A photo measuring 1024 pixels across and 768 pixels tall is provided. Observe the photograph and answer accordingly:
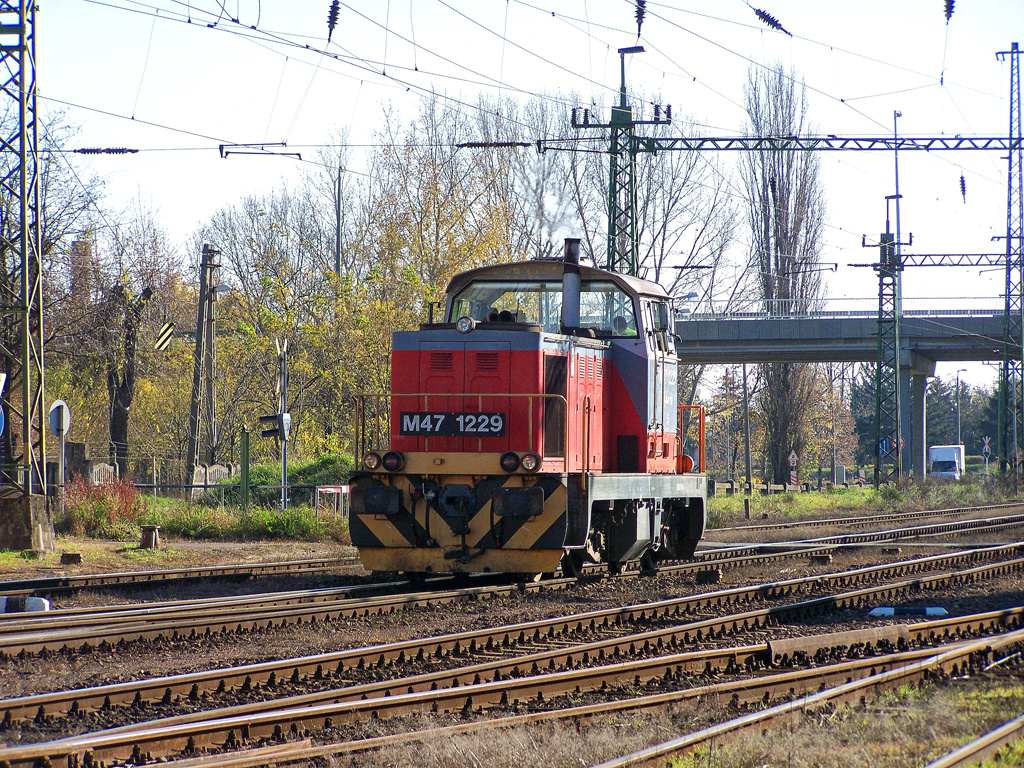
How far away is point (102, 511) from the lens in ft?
57.7

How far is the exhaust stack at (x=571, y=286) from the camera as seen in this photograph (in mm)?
11383

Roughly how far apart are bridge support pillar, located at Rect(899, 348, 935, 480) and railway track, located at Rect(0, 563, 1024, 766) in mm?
41233

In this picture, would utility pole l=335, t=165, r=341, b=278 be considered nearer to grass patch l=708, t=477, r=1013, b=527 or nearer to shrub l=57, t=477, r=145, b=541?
grass patch l=708, t=477, r=1013, b=527

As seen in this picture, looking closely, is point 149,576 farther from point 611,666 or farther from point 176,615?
point 611,666

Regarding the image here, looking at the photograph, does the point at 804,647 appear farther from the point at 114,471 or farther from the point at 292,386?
the point at 292,386

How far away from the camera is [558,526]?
401 inches

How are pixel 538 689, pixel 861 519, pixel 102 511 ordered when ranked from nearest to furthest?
pixel 538 689 < pixel 102 511 < pixel 861 519

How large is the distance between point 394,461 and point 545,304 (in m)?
2.54

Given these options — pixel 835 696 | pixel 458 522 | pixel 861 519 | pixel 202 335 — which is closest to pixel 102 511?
pixel 202 335

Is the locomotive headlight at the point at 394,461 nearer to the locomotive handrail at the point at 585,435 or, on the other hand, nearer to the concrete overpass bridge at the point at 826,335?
the locomotive handrail at the point at 585,435

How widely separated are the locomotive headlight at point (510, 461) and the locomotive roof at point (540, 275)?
7.62 ft

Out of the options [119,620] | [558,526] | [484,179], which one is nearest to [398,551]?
[558,526]

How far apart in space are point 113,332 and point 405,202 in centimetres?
855

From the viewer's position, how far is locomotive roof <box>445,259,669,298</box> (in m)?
11.5
